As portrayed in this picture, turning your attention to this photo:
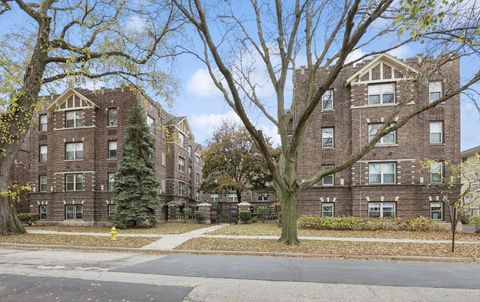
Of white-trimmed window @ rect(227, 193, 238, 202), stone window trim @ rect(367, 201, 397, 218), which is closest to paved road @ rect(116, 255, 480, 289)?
stone window trim @ rect(367, 201, 397, 218)

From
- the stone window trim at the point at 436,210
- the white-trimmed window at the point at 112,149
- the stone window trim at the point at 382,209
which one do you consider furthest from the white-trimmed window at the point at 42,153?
the stone window trim at the point at 436,210

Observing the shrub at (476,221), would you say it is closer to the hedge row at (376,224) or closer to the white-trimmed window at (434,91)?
the hedge row at (376,224)

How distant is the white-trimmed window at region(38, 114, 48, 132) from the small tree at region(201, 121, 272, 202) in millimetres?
15042

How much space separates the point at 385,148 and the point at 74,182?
82.2 feet

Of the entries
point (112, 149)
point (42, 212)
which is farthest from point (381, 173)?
point (42, 212)

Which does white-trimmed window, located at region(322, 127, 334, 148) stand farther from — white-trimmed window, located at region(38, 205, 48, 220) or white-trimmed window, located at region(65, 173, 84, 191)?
Answer: white-trimmed window, located at region(38, 205, 48, 220)

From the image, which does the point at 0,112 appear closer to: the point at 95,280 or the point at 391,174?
the point at 95,280

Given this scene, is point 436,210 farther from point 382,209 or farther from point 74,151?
point 74,151

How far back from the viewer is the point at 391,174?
23828 mm

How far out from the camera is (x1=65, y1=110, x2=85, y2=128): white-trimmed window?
2844 centimetres

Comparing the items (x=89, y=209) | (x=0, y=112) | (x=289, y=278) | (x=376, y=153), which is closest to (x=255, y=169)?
(x=376, y=153)

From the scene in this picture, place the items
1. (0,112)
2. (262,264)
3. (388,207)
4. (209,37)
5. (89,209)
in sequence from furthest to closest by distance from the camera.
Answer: (89,209), (388,207), (0,112), (209,37), (262,264)

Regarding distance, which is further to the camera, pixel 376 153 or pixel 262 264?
pixel 376 153

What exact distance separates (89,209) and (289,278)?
24001mm
